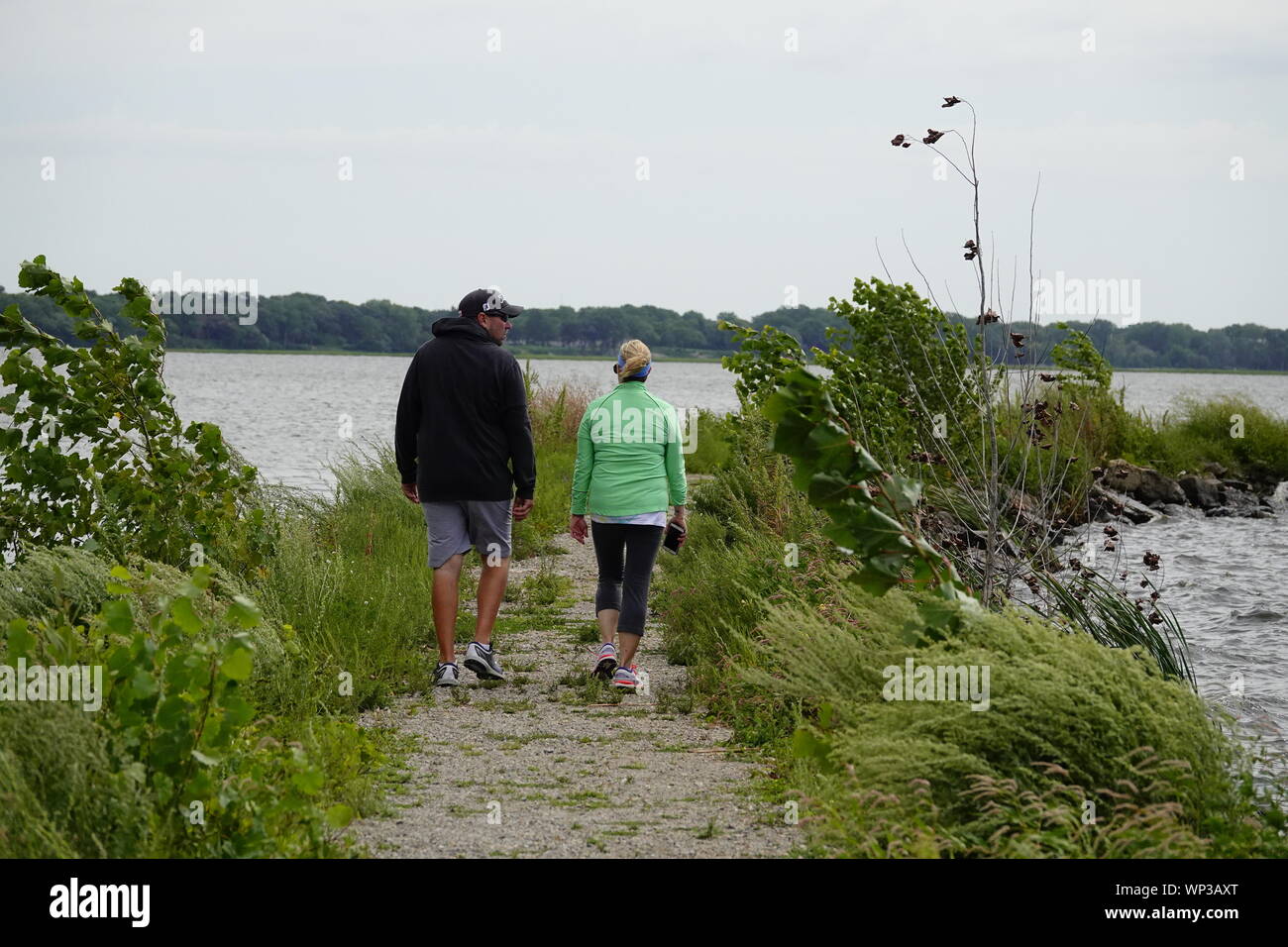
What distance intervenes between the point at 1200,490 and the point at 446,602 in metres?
19.1

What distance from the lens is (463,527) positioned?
7469 mm

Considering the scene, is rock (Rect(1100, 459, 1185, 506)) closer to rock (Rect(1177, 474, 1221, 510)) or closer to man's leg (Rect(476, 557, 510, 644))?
rock (Rect(1177, 474, 1221, 510))

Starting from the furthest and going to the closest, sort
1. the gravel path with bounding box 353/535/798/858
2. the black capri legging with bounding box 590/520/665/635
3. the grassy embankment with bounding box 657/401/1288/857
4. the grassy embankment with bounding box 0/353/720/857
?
1. the black capri legging with bounding box 590/520/665/635
2. the gravel path with bounding box 353/535/798/858
3. the grassy embankment with bounding box 657/401/1288/857
4. the grassy embankment with bounding box 0/353/720/857

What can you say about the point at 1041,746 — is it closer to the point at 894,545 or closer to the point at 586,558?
the point at 894,545

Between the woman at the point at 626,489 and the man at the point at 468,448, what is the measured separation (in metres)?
0.39

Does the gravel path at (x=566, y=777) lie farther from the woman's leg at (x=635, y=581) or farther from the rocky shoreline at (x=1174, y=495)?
the rocky shoreline at (x=1174, y=495)

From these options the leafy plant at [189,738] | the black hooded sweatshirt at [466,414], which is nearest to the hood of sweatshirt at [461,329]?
the black hooded sweatshirt at [466,414]

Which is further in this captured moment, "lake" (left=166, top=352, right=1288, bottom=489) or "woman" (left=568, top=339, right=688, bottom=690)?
"lake" (left=166, top=352, right=1288, bottom=489)

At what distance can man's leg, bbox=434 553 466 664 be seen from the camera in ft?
24.2

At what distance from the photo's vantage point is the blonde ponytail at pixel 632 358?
7.42m

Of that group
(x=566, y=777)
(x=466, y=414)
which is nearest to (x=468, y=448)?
(x=466, y=414)

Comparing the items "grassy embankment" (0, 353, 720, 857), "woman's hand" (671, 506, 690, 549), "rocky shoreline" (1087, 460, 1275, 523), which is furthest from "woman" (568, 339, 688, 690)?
"rocky shoreline" (1087, 460, 1275, 523)

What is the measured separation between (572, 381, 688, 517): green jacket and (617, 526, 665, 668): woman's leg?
170 millimetres
